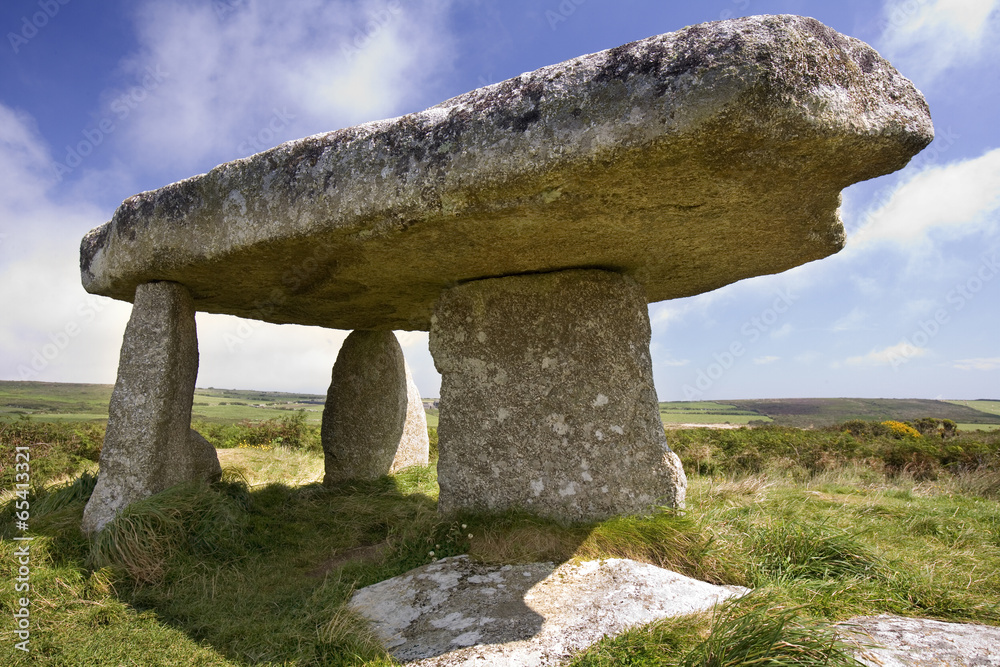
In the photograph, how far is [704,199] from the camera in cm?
350

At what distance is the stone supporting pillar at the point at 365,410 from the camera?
7543 millimetres

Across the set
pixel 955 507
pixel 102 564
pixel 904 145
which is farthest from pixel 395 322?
pixel 955 507

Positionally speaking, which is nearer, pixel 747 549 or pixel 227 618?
pixel 227 618

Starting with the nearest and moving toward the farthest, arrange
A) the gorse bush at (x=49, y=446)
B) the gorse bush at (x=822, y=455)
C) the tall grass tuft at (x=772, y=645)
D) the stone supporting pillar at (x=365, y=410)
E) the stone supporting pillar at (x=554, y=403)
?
the tall grass tuft at (x=772, y=645)
the stone supporting pillar at (x=554, y=403)
the gorse bush at (x=49, y=446)
the stone supporting pillar at (x=365, y=410)
the gorse bush at (x=822, y=455)

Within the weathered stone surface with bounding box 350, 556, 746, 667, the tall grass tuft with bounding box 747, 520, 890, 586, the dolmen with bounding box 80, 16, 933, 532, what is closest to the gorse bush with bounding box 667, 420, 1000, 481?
the tall grass tuft with bounding box 747, 520, 890, 586

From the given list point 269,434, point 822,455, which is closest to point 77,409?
point 269,434

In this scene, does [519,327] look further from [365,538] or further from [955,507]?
[955,507]

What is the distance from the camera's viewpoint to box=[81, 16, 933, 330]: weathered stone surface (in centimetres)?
288

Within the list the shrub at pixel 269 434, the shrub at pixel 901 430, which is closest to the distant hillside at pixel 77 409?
the shrub at pixel 269 434

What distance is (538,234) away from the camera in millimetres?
3932

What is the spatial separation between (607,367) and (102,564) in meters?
3.98

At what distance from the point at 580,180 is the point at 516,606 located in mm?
2410

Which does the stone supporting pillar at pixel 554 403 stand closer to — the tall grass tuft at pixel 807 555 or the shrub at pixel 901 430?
the tall grass tuft at pixel 807 555

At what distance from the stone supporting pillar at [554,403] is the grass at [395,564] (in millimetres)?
258
